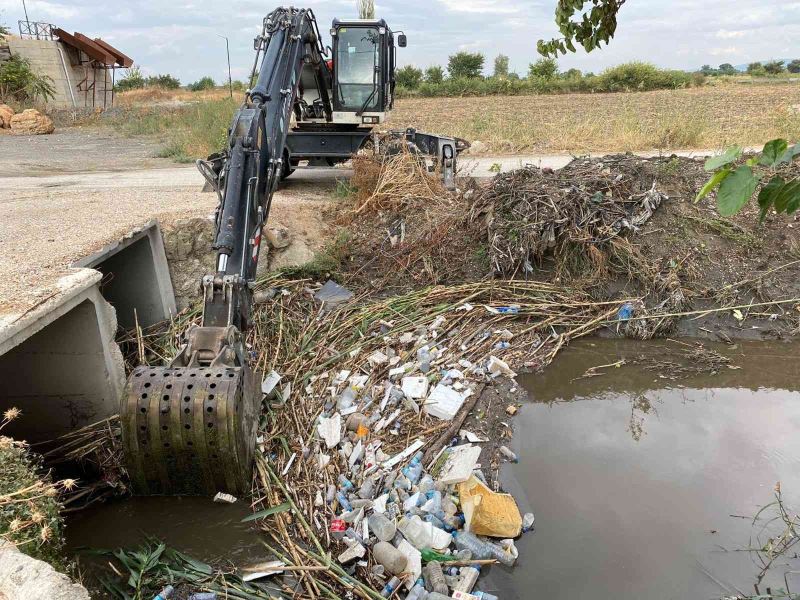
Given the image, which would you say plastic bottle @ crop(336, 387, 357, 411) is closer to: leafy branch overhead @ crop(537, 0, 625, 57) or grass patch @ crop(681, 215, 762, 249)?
leafy branch overhead @ crop(537, 0, 625, 57)

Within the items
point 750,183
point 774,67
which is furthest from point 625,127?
point 774,67

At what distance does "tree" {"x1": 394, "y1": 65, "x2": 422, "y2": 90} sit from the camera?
144 feet

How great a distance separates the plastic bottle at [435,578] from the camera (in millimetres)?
3273

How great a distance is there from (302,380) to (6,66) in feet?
82.8

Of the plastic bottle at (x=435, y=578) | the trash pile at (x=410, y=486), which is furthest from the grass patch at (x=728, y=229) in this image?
the plastic bottle at (x=435, y=578)

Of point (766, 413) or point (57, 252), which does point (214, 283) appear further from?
point (766, 413)

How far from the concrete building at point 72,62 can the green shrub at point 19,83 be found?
87 centimetres

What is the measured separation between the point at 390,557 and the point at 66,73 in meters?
30.6

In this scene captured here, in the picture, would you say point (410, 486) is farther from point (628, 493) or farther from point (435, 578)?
point (628, 493)

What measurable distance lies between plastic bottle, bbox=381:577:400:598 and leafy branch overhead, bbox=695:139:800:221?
268 centimetres

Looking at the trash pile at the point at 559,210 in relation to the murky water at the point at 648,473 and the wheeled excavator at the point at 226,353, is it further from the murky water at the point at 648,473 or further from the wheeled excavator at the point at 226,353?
the wheeled excavator at the point at 226,353

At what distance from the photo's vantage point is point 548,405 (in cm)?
508

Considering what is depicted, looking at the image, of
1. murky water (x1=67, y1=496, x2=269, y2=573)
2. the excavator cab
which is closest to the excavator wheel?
murky water (x1=67, y1=496, x2=269, y2=573)

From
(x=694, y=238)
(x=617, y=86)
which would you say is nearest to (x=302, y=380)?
(x=694, y=238)
